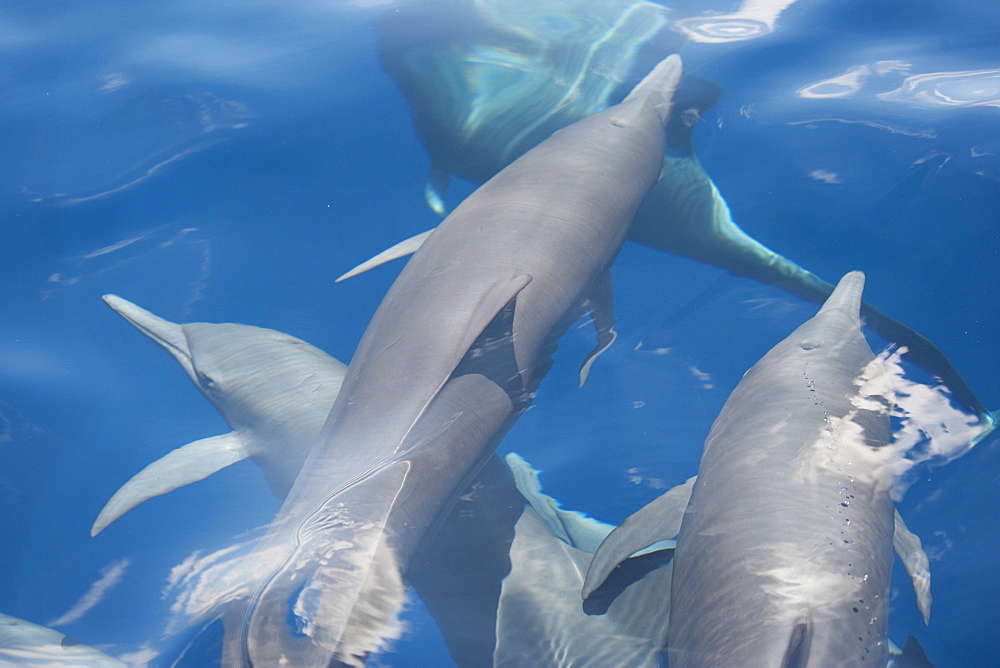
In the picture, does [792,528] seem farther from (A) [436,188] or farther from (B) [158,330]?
(B) [158,330]

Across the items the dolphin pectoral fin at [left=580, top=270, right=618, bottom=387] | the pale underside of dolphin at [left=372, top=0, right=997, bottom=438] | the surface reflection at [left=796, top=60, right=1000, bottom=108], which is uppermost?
the surface reflection at [left=796, top=60, right=1000, bottom=108]

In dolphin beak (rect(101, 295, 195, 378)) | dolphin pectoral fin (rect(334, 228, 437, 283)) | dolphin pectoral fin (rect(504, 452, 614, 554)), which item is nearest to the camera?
dolphin pectoral fin (rect(504, 452, 614, 554))

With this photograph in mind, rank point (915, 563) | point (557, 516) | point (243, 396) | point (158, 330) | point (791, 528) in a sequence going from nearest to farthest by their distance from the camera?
point (791, 528)
point (915, 563)
point (557, 516)
point (243, 396)
point (158, 330)

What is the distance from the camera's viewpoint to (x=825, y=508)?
9.51 ft

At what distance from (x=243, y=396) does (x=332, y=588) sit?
2.34m

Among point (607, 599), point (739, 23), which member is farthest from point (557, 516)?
point (739, 23)

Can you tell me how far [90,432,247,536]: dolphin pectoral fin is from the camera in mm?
4355

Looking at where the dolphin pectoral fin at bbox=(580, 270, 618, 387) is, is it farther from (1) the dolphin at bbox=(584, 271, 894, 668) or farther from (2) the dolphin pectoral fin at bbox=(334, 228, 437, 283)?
(2) the dolphin pectoral fin at bbox=(334, 228, 437, 283)

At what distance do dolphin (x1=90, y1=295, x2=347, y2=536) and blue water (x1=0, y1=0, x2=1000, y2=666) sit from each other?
0.18 meters

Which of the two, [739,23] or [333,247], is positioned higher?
[739,23]

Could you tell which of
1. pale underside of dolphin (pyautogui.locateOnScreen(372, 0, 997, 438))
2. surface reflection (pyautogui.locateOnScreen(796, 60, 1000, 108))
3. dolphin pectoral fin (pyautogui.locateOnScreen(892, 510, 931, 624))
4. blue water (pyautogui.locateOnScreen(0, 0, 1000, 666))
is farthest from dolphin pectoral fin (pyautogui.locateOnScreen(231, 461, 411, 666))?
surface reflection (pyautogui.locateOnScreen(796, 60, 1000, 108))

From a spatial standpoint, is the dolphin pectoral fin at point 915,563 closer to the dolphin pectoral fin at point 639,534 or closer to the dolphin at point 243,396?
the dolphin pectoral fin at point 639,534

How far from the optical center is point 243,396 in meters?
4.99

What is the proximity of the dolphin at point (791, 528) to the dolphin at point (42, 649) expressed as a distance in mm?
2593
